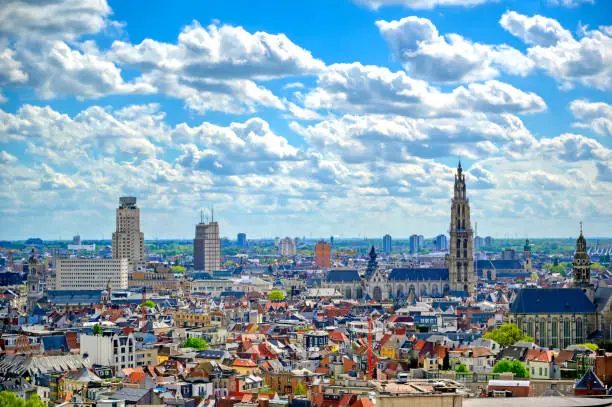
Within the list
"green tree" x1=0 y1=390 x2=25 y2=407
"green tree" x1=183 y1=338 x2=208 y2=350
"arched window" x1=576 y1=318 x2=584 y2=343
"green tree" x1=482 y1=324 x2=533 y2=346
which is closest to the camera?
"green tree" x1=0 y1=390 x2=25 y2=407

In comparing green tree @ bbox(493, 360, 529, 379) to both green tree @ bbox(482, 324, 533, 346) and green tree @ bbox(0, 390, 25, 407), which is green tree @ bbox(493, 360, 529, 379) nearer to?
green tree @ bbox(482, 324, 533, 346)

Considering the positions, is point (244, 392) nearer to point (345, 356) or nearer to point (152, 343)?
point (345, 356)

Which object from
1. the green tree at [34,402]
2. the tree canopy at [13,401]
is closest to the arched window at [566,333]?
the green tree at [34,402]

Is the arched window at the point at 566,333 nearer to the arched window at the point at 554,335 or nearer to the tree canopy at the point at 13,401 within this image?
the arched window at the point at 554,335

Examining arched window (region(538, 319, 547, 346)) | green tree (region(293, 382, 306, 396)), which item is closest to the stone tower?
arched window (region(538, 319, 547, 346))

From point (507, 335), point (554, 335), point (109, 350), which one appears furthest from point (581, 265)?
point (109, 350)
